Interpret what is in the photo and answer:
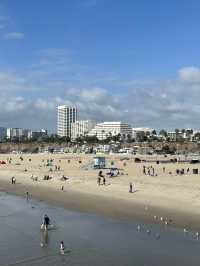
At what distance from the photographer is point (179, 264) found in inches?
769

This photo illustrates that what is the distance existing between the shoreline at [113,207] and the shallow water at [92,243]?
133 centimetres

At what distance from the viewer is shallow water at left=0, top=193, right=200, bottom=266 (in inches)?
798

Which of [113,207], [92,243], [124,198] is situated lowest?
[92,243]

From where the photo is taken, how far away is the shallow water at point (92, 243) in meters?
20.3

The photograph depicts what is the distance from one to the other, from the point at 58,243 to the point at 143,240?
3.98 m

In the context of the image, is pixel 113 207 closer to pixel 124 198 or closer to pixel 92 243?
pixel 124 198

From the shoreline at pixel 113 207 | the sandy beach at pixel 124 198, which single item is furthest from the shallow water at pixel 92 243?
the sandy beach at pixel 124 198

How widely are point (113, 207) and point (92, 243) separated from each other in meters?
10.6

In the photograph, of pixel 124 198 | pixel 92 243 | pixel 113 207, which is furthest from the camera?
pixel 124 198

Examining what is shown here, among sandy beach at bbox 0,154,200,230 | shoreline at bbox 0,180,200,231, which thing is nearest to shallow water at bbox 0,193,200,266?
shoreline at bbox 0,180,200,231

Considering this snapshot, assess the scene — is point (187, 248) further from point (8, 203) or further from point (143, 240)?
point (8, 203)

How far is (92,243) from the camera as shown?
23.2 m

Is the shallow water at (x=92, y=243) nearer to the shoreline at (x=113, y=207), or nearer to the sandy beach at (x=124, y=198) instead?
the shoreline at (x=113, y=207)

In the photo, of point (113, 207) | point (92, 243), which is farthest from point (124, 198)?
point (92, 243)
